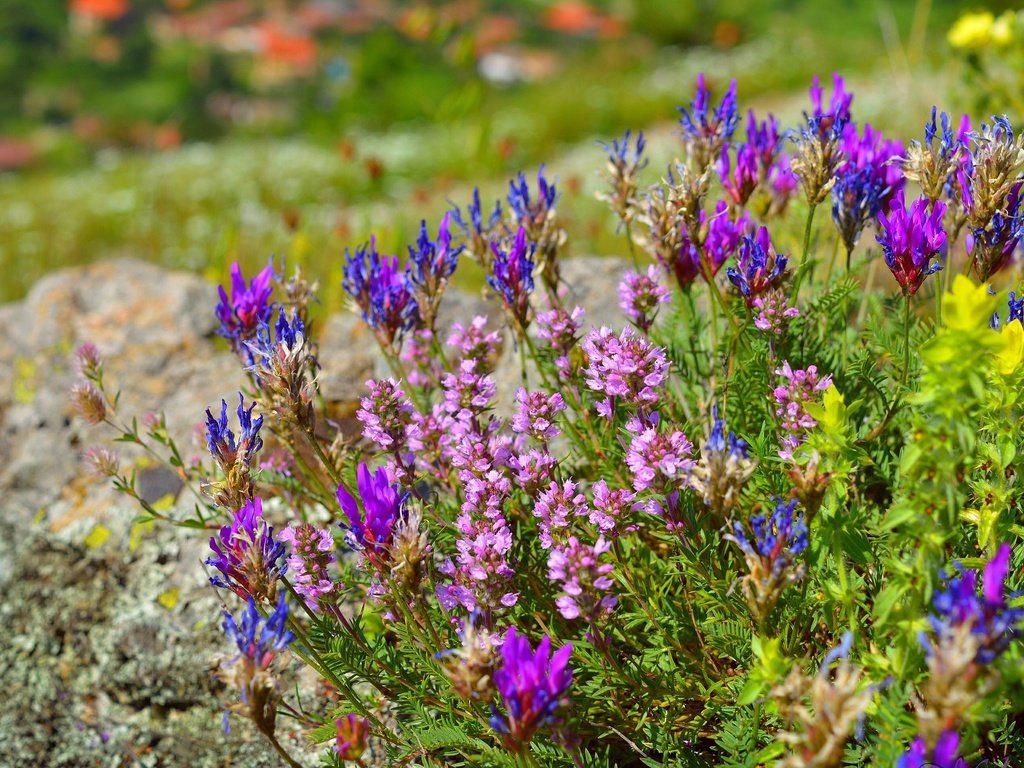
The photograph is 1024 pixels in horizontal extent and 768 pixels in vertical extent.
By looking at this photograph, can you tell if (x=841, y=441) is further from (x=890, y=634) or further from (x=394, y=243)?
(x=394, y=243)

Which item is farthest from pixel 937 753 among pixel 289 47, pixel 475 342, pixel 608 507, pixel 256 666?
pixel 289 47

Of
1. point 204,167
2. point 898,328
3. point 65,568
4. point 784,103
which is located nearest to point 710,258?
point 898,328

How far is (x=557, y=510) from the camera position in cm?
189

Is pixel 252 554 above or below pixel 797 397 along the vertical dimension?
below

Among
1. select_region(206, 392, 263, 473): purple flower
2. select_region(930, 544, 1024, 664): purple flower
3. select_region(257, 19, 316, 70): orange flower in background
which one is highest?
select_region(257, 19, 316, 70): orange flower in background

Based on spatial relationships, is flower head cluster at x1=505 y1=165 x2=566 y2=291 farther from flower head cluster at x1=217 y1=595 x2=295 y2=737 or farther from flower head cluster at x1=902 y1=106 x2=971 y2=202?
flower head cluster at x1=217 y1=595 x2=295 y2=737

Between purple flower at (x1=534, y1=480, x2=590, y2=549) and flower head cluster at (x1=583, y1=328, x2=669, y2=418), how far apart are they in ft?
0.87

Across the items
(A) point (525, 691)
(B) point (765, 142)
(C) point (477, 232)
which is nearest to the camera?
(A) point (525, 691)

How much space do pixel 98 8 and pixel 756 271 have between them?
55942 mm

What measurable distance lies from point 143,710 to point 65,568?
0.79m

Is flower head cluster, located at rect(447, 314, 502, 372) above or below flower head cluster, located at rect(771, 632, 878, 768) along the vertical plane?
above

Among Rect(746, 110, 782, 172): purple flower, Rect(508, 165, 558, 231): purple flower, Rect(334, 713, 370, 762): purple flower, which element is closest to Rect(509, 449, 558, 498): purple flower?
Rect(334, 713, 370, 762): purple flower

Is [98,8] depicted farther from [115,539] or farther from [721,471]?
[721,471]

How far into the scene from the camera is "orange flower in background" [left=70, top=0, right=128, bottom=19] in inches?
1908
